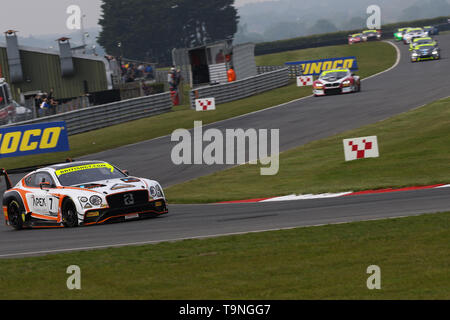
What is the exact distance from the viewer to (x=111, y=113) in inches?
1503

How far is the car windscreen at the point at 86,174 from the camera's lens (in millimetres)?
15516

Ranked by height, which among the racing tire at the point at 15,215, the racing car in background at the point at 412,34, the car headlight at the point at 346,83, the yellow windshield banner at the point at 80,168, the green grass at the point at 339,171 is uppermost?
the racing car in background at the point at 412,34

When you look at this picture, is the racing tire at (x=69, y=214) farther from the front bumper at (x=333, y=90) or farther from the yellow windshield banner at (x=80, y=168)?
the front bumper at (x=333, y=90)

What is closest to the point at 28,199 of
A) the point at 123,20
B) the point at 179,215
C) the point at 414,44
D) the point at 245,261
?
the point at 179,215

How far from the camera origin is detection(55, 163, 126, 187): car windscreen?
1552 cm

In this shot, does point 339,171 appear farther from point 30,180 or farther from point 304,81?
point 304,81

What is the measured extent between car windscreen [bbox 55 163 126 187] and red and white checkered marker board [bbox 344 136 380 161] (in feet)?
23.6

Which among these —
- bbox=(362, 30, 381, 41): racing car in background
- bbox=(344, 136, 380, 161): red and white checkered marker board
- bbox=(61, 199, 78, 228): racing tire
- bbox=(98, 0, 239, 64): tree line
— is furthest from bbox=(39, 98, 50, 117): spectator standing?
bbox=(98, 0, 239, 64): tree line

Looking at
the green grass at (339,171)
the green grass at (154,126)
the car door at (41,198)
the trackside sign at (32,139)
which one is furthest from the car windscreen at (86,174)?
the green grass at (154,126)

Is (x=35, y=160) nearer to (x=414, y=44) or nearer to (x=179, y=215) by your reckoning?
(x=179, y=215)

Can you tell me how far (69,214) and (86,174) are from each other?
3.30 ft

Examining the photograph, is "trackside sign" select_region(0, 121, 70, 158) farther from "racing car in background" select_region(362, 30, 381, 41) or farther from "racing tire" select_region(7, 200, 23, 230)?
"racing car in background" select_region(362, 30, 381, 41)

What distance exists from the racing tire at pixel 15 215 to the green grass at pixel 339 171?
12.5 feet

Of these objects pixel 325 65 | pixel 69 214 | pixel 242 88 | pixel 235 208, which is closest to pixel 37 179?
pixel 69 214
